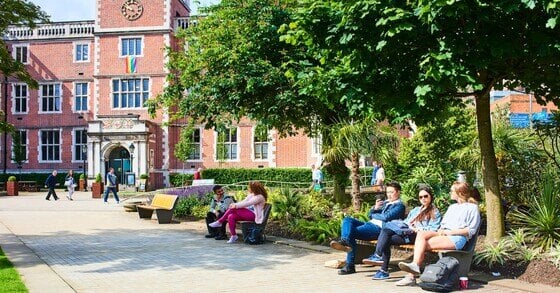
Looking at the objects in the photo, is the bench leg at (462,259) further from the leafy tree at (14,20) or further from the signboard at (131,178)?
the signboard at (131,178)

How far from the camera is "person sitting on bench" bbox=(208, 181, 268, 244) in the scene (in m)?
11.4

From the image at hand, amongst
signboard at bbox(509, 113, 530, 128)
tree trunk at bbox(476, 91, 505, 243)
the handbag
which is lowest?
the handbag

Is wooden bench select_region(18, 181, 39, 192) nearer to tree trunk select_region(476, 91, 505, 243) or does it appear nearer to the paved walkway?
the paved walkway

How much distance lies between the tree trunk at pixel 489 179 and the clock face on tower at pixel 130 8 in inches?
1322

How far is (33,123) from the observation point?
4225 cm

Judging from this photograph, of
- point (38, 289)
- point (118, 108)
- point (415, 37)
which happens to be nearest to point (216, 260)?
point (38, 289)

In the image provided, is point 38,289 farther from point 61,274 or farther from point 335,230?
point 335,230

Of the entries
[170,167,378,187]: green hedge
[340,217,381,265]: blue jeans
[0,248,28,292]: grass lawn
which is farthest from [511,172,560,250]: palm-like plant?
[170,167,378,187]: green hedge

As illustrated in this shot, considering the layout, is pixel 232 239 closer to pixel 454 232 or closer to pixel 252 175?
pixel 454 232

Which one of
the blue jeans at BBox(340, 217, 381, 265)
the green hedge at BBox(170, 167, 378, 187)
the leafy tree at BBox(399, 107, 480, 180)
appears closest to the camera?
the blue jeans at BBox(340, 217, 381, 265)

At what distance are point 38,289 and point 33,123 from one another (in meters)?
38.7

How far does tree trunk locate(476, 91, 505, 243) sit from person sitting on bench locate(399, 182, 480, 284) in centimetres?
136

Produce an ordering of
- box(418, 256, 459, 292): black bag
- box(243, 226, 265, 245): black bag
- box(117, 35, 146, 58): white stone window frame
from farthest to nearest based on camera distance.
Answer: box(117, 35, 146, 58): white stone window frame
box(243, 226, 265, 245): black bag
box(418, 256, 459, 292): black bag

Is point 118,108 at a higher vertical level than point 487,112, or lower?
higher
